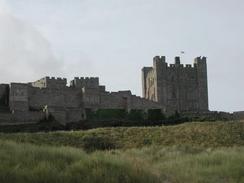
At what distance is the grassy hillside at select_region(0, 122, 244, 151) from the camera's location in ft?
102

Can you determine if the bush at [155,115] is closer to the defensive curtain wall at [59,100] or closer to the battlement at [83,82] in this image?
the defensive curtain wall at [59,100]

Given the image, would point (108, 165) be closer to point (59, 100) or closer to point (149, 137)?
point (149, 137)

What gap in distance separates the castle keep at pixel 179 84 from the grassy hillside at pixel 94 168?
65.9 meters

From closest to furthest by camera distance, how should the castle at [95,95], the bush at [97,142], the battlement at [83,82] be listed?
the bush at [97,142]
the castle at [95,95]
the battlement at [83,82]

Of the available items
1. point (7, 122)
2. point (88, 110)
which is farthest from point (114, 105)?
point (7, 122)

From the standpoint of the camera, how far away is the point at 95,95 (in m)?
68.4

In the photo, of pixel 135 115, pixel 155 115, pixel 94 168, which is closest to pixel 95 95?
pixel 135 115

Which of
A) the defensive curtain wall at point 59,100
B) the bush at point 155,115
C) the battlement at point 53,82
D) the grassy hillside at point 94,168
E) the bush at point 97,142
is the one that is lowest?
the grassy hillside at point 94,168

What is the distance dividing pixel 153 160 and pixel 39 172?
6754 mm

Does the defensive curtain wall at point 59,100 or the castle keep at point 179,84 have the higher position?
the castle keep at point 179,84

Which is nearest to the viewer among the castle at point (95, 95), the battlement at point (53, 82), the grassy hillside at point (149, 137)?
the grassy hillside at point (149, 137)

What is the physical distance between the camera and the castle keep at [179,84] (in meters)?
85.1

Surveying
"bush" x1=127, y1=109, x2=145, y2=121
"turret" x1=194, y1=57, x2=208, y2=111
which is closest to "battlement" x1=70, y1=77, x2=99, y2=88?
"bush" x1=127, y1=109, x2=145, y2=121

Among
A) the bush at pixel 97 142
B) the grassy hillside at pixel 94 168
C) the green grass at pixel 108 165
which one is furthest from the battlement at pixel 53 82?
the grassy hillside at pixel 94 168
